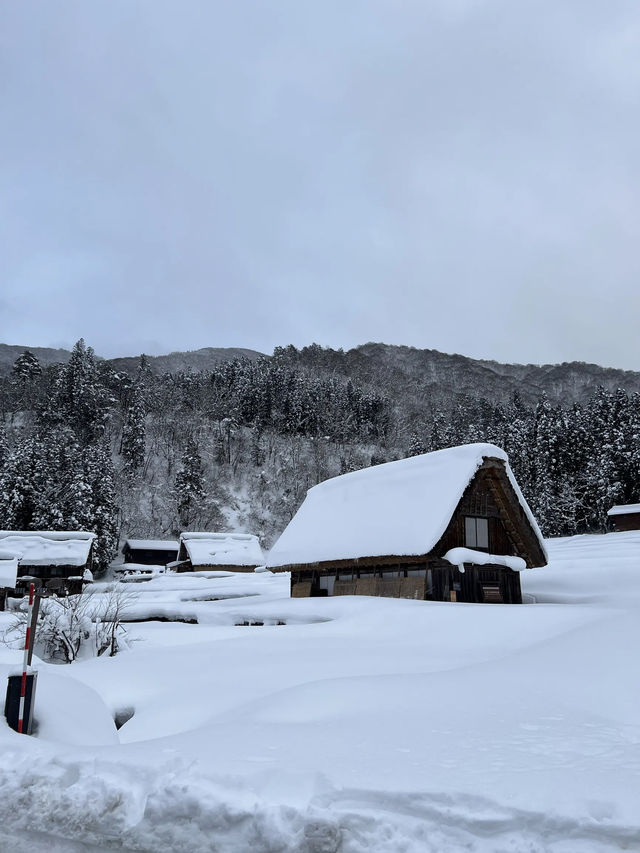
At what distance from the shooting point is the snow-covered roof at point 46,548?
38719 millimetres

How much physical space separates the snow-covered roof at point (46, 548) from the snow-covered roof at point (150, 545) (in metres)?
14.9

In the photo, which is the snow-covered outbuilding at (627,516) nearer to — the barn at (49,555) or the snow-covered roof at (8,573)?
the barn at (49,555)

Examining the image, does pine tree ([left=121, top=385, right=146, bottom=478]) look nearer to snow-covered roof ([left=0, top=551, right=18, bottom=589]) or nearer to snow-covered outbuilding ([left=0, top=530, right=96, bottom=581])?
snow-covered outbuilding ([left=0, top=530, right=96, bottom=581])

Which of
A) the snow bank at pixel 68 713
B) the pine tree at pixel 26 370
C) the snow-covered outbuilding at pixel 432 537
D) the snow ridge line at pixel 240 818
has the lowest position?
the snow bank at pixel 68 713

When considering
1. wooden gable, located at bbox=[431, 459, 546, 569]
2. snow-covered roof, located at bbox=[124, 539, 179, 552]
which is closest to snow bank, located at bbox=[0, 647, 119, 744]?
wooden gable, located at bbox=[431, 459, 546, 569]

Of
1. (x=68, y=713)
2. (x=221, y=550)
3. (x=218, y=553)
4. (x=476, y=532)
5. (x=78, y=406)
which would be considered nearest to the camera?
(x=68, y=713)

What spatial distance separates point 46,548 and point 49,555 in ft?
1.83

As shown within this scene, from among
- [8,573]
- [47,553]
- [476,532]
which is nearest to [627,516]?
[476,532]

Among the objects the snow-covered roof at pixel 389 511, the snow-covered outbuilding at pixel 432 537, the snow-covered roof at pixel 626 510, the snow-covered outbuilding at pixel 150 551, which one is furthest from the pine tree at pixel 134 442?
the snow-covered roof at pixel 626 510

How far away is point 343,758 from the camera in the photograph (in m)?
5.33

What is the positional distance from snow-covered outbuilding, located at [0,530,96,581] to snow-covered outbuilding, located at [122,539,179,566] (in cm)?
1516

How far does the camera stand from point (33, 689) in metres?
7.34

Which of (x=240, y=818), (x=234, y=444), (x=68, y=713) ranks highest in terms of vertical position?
(x=234, y=444)

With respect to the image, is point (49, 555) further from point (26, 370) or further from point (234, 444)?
point (26, 370)
